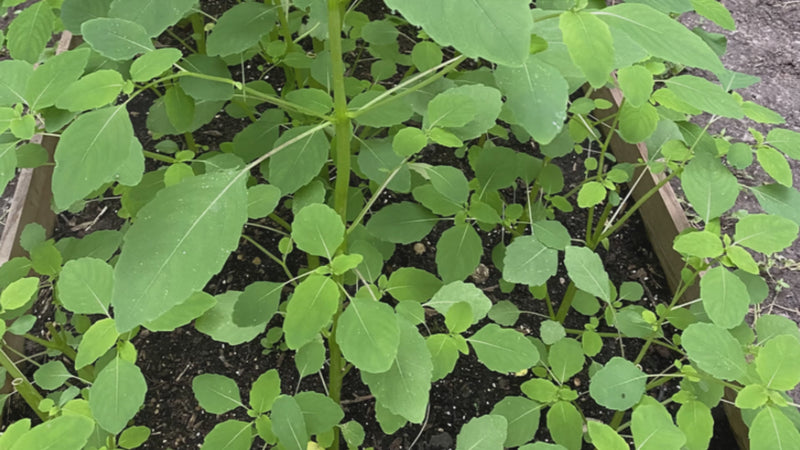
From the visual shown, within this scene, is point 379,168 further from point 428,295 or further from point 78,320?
point 78,320

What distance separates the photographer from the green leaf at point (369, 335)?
0.87 metres

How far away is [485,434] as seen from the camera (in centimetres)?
107

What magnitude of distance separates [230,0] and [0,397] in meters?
1.71

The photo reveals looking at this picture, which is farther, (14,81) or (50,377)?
(50,377)

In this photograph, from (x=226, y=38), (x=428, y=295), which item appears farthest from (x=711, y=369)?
(x=226, y=38)

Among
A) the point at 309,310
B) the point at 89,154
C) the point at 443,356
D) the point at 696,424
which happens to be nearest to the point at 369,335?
the point at 309,310

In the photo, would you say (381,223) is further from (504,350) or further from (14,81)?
(14,81)

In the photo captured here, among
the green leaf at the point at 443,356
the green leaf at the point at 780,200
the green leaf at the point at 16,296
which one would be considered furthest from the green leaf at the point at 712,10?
the green leaf at the point at 16,296

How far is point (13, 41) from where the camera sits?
1.29 meters

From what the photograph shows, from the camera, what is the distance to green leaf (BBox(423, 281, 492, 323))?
1.16m

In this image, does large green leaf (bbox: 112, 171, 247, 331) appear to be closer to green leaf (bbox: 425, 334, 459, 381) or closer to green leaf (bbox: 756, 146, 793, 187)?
green leaf (bbox: 425, 334, 459, 381)

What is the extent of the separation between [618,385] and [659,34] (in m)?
0.72

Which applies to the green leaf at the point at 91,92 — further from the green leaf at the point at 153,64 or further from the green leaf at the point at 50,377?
the green leaf at the point at 50,377

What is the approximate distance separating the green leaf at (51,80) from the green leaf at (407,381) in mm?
736
